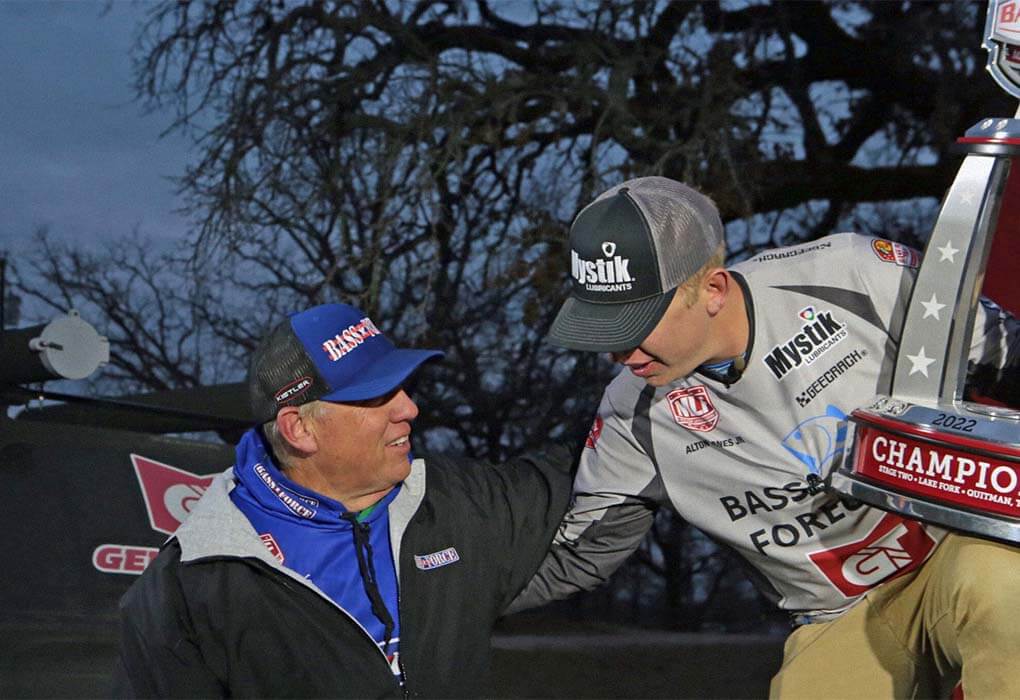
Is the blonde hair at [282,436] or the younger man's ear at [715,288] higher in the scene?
the younger man's ear at [715,288]

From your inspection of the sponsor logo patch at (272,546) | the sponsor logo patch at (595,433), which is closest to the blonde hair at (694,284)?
the sponsor logo patch at (595,433)

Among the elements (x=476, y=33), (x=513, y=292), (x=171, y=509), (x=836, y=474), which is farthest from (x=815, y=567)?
(x=476, y=33)

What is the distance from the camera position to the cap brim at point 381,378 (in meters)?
2.84

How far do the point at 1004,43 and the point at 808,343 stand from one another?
72 centimetres

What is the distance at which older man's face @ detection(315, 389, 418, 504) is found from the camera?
283 centimetres

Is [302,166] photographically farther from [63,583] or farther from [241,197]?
[63,583]

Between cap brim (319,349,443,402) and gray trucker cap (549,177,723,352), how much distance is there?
0.45m

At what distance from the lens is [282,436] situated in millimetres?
2877

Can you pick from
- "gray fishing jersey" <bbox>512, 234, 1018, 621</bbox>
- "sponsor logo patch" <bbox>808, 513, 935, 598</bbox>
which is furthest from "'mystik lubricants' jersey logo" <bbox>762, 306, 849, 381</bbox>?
"sponsor logo patch" <bbox>808, 513, 935, 598</bbox>

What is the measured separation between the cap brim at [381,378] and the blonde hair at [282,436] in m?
0.04

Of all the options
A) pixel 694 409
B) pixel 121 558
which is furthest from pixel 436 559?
pixel 121 558

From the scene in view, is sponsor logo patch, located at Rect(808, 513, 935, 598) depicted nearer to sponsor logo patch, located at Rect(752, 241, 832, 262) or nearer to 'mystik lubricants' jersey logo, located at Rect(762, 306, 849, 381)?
'mystik lubricants' jersey logo, located at Rect(762, 306, 849, 381)

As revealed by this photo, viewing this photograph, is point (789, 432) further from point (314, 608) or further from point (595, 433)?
point (314, 608)

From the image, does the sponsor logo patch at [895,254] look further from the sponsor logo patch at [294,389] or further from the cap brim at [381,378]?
the sponsor logo patch at [294,389]
